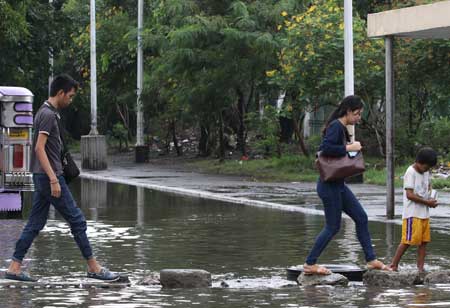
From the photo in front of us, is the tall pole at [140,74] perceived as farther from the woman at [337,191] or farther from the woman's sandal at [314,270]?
the woman's sandal at [314,270]

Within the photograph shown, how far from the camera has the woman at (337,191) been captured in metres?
12.4

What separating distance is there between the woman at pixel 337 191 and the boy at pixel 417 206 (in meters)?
0.45

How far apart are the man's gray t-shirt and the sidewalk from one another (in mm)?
7630

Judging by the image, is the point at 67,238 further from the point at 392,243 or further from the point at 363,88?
the point at 363,88

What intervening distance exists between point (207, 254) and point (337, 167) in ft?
10.5

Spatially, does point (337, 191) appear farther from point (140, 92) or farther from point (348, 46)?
point (140, 92)

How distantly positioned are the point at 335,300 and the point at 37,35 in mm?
33671

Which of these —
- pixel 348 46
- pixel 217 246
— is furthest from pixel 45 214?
pixel 348 46

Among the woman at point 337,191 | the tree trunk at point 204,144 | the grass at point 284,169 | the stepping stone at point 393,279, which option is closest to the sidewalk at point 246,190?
the grass at point 284,169

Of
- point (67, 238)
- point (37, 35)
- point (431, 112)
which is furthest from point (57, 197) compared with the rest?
point (37, 35)

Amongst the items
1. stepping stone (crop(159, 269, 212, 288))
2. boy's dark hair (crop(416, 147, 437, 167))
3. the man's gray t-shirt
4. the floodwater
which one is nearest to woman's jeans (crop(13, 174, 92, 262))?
the man's gray t-shirt

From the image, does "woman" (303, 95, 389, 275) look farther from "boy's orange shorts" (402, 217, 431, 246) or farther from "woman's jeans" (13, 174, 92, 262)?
"woman's jeans" (13, 174, 92, 262)

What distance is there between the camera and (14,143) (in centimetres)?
2094

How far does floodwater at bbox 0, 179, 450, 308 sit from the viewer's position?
36.1 feet
